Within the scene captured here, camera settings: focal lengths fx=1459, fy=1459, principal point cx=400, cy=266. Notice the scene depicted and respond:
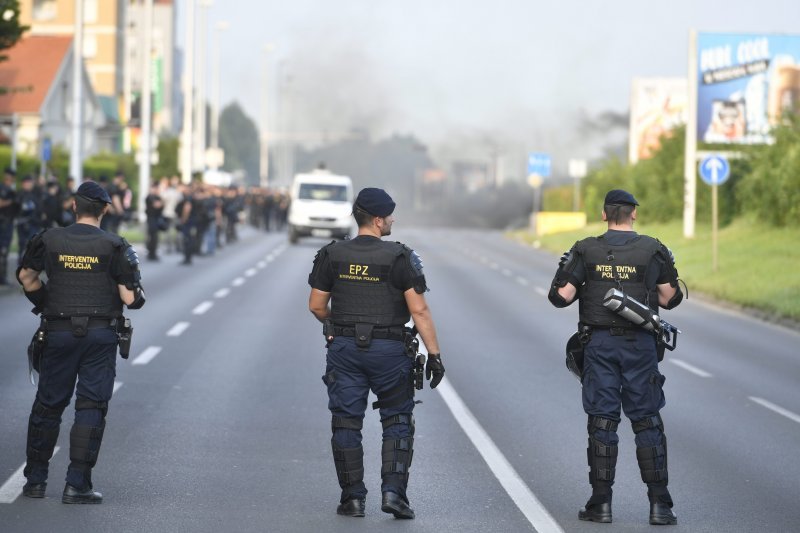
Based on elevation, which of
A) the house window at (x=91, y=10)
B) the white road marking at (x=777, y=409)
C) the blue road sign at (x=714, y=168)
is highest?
the house window at (x=91, y=10)

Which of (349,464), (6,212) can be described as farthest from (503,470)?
(6,212)

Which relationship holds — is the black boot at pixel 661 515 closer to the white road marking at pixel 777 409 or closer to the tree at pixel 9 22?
the white road marking at pixel 777 409

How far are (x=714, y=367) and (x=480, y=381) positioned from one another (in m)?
3.48

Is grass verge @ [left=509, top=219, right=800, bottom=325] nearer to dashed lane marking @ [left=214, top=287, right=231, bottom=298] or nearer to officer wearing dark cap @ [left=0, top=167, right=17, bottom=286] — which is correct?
dashed lane marking @ [left=214, top=287, right=231, bottom=298]

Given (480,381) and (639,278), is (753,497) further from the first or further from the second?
(480,381)

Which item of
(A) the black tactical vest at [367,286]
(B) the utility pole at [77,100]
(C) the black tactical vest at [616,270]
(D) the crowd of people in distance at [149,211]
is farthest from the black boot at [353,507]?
(B) the utility pole at [77,100]

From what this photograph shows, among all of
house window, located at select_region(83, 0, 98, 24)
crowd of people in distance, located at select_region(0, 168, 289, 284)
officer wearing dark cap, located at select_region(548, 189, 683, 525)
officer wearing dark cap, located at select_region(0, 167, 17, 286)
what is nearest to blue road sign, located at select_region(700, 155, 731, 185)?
crowd of people in distance, located at select_region(0, 168, 289, 284)

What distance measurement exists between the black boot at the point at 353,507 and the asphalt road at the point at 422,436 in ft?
0.28

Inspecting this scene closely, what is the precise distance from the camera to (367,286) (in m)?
7.50

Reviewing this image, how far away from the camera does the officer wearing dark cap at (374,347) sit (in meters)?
7.38

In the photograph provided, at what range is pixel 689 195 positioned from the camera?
142 ft

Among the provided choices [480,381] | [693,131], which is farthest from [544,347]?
[693,131]

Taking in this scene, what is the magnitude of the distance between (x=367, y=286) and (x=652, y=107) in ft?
209

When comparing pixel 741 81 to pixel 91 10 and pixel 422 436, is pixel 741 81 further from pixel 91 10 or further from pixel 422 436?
pixel 91 10
